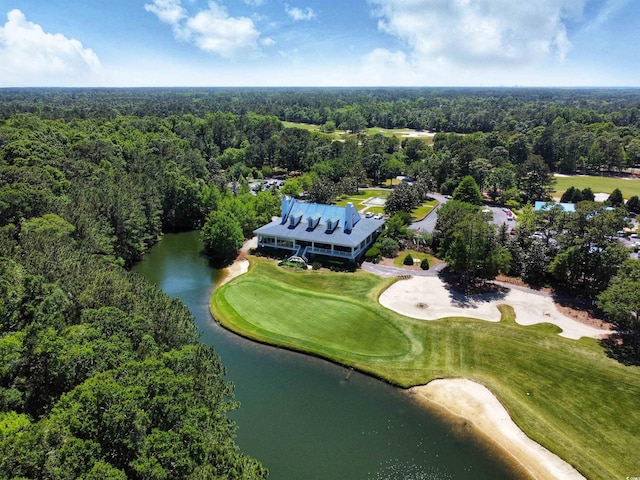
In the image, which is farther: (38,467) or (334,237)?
(334,237)

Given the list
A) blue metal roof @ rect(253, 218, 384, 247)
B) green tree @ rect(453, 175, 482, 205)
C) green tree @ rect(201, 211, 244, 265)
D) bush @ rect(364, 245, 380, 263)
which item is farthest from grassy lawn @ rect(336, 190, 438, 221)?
green tree @ rect(201, 211, 244, 265)

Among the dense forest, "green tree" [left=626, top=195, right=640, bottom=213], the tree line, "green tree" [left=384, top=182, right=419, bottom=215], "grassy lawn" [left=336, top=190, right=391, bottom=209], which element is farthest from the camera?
"grassy lawn" [left=336, top=190, right=391, bottom=209]

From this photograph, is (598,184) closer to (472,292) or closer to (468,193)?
(468,193)

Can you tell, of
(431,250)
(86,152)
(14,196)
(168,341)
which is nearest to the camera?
(168,341)

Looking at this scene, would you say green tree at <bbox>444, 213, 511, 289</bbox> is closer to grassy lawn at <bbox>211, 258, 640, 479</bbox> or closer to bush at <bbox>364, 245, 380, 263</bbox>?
grassy lawn at <bbox>211, 258, 640, 479</bbox>

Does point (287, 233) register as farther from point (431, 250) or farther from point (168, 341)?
point (168, 341)

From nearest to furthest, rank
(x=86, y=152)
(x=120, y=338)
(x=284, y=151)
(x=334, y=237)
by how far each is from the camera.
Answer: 1. (x=120, y=338)
2. (x=334, y=237)
3. (x=86, y=152)
4. (x=284, y=151)

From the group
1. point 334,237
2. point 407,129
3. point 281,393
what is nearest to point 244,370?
point 281,393

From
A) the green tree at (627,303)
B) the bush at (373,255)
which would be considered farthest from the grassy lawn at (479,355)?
the bush at (373,255)
